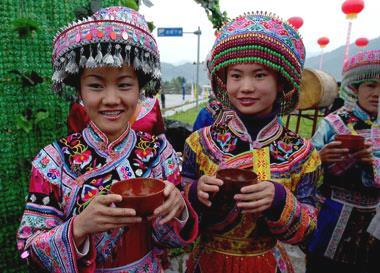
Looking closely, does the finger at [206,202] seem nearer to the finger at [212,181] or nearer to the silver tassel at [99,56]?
the finger at [212,181]

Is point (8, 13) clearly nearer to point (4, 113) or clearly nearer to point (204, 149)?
Answer: point (4, 113)

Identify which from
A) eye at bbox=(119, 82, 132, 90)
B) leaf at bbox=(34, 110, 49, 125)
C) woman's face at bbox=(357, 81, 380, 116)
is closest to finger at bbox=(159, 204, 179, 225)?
eye at bbox=(119, 82, 132, 90)

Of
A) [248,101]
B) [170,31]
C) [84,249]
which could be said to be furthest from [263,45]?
[170,31]

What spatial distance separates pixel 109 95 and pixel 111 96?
0.03 ft

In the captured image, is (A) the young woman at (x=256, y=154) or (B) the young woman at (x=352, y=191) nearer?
(A) the young woman at (x=256, y=154)

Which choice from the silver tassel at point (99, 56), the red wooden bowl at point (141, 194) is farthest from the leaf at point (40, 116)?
the red wooden bowl at point (141, 194)

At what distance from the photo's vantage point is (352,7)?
43.4 ft

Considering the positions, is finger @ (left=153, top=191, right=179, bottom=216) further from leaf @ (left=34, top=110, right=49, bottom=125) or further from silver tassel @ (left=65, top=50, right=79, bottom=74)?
leaf @ (left=34, top=110, right=49, bottom=125)

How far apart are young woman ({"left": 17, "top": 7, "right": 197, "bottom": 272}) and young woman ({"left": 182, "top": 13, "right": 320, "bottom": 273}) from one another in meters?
0.26

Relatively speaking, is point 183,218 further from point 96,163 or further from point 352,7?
point 352,7

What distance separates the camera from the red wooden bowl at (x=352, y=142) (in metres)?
1.85

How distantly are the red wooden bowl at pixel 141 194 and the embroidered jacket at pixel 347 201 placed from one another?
1.60 m

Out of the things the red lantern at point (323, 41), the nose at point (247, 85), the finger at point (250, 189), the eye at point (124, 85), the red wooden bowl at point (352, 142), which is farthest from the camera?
the red lantern at point (323, 41)

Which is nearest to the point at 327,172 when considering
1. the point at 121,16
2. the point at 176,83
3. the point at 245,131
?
the point at 245,131
